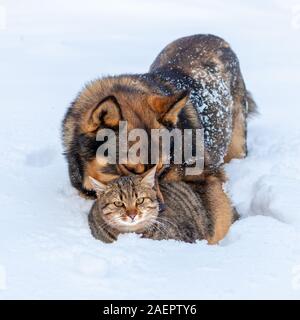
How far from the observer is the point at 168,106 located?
203 inches

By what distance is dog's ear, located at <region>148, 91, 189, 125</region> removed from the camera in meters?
5.15

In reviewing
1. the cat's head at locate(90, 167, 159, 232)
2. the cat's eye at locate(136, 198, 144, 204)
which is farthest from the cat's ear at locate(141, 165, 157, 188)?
the cat's eye at locate(136, 198, 144, 204)

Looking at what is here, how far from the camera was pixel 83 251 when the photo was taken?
13.2ft

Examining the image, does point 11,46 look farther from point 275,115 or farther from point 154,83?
point 154,83

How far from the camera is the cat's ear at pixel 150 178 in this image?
468 centimetres

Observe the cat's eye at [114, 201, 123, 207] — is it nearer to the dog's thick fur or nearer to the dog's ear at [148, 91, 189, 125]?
the dog's thick fur

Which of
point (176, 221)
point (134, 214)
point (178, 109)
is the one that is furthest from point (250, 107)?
point (134, 214)

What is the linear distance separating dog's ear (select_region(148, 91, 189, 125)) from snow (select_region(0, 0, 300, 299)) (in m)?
0.98

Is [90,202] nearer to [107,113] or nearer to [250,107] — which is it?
[107,113]

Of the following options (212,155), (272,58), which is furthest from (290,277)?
(272,58)

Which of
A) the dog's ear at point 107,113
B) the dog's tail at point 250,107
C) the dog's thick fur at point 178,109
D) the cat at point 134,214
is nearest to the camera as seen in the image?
the cat at point 134,214

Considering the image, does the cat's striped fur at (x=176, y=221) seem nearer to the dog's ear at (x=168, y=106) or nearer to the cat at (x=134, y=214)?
the cat at (x=134, y=214)

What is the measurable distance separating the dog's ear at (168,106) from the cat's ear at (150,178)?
586 mm

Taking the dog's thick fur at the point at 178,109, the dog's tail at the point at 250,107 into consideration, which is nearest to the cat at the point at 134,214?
the dog's thick fur at the point at 178,109
